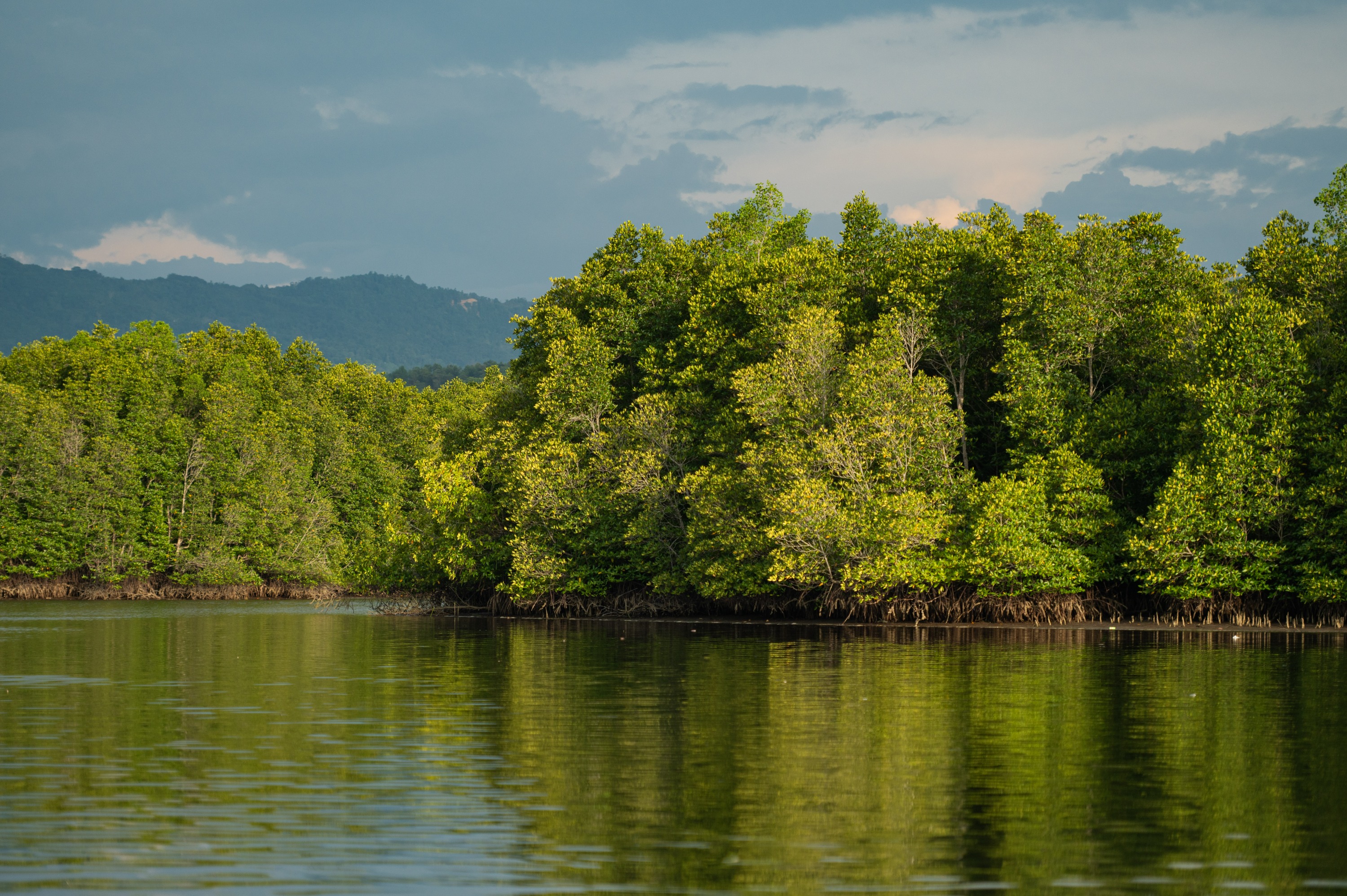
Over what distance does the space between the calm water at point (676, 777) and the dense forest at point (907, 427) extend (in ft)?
52.8

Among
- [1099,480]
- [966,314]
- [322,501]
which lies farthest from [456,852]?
[322,501]

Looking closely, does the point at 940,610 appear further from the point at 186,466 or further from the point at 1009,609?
the point at 186,466

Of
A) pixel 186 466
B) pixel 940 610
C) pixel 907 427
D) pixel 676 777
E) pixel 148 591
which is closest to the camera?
pixel 676 777

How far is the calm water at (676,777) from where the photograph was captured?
33.6 feet

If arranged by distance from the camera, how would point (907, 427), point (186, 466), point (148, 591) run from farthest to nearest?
point (186, 466) → point (148, 591) → point (907, 427)

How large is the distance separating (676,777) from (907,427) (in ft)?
114

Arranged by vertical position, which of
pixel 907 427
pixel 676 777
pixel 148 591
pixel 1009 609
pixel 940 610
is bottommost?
pixel 148 591

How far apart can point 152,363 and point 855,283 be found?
67413mm

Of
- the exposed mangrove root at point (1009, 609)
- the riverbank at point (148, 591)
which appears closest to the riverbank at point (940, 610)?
the exposed mangrove root at point (1009, 609)

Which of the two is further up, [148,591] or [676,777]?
[676,777]

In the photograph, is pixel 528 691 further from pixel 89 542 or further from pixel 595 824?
pixel 89 542

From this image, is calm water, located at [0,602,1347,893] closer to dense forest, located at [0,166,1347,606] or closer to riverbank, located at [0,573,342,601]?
dense forest, located at [0,166,1347,606]

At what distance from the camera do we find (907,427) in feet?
157

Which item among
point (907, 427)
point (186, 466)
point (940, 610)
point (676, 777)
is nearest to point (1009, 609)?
point (940, 610)
